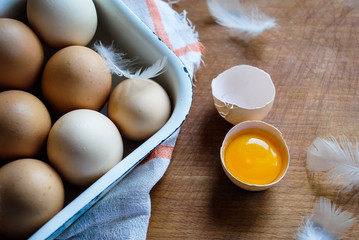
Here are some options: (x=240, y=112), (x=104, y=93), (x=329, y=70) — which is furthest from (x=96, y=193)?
(x=329, y=70)

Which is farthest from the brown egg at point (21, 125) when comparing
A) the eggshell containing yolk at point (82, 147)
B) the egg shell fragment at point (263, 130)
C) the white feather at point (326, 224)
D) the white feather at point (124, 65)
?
the white feather at point (326, 224)

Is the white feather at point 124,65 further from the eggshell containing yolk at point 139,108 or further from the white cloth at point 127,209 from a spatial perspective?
the white cloth at point 127,209

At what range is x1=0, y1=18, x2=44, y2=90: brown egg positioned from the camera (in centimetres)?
58

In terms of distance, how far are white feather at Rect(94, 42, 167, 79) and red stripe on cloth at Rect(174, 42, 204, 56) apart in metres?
0.14

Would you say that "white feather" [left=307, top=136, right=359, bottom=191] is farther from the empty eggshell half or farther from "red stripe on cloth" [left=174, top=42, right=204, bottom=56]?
"red stripe on cloth" [left=174, top=42, right=204, bottom=56]

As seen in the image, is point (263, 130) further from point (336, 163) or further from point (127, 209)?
point (127, 209)

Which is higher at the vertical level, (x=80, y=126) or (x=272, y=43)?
(x=80, y=126)

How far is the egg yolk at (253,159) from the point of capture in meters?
0.65

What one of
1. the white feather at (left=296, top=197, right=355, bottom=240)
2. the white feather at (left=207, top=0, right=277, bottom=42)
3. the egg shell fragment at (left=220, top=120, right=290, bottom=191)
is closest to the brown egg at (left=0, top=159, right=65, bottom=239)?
the egg shell fragment at (left=220, top=120, right=290, bottom=191)

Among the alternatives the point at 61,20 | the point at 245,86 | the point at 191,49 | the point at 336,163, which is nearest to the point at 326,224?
the point at 336,163

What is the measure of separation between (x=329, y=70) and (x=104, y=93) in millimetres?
475

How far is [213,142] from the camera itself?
711 mm

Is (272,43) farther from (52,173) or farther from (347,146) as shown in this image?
(52,173)

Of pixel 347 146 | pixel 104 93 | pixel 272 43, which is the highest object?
pixel 104 93
